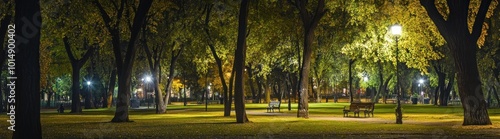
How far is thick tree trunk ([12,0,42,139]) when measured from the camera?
16.0 meters

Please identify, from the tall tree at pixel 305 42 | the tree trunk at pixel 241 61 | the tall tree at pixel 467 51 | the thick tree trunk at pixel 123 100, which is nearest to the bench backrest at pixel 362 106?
the tall tree at pixel 305 42

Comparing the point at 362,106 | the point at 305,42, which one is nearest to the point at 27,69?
the point at 305,42

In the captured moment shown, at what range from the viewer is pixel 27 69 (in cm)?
1602

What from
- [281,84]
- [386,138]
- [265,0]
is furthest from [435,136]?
[281,84]

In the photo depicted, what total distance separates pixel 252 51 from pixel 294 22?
5.83 metres

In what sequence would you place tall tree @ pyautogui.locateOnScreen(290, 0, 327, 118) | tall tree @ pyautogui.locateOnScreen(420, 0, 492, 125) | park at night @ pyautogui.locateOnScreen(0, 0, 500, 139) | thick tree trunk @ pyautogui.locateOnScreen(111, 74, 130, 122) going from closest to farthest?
1. park at night @ pyautogui.locateOnScreen(0, 0, 500, 139)
2. tall tree @ pyautogui.locateOnScreen(420, 0, 492, 125)
3. thick tree trunk @ pyautogui.locateOnScreen(111, 74, 130, 122)
4. tall tree @ pyautogui.locateOnScreen(290, 0, 327, 118)

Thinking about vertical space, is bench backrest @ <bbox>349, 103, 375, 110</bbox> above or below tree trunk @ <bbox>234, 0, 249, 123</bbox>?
below

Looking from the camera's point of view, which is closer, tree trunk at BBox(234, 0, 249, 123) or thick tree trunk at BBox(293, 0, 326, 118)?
tree trunk at BBox(234, 0, 249, 123)

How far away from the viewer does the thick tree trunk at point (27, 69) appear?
16.0 metres

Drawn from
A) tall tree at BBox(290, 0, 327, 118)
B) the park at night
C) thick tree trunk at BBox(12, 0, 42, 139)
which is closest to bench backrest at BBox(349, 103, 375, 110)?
the park at night

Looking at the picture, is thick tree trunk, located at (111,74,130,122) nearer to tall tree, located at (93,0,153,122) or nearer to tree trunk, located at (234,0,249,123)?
tall tree, located at (93,0,153,122)

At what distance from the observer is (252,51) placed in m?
47.6

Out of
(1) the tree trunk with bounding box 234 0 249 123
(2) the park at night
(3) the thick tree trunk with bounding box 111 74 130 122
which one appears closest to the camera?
(2) the park at night

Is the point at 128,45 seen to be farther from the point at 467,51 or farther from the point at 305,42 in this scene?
the point at 467,51
